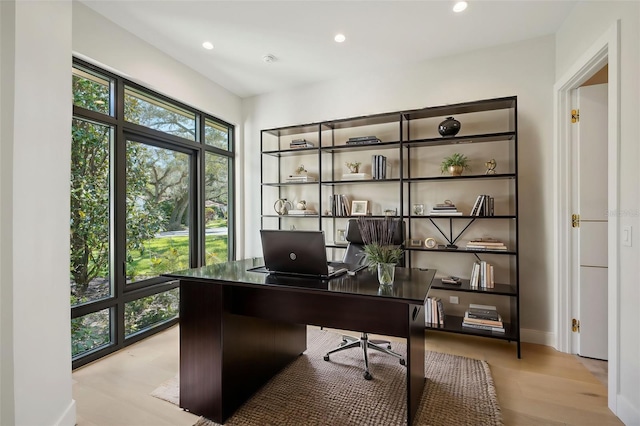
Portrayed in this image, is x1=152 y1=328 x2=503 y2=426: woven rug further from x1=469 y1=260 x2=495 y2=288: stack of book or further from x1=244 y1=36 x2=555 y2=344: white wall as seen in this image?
x1=244 y1=36 x2=555 y2=344: white wall

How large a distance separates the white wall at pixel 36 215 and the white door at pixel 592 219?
12.4ft

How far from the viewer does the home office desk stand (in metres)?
1.71

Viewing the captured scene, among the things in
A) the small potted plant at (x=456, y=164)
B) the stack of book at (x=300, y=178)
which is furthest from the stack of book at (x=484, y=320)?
the stack of book at (x=300, y=178)

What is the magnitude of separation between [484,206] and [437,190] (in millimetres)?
525

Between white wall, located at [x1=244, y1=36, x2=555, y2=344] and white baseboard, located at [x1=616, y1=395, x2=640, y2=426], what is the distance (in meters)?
1.15

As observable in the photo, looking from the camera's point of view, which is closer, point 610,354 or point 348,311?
point 348,311

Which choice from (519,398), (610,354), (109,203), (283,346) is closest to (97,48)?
(109,203)

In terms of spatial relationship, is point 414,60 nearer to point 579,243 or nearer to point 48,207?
point 579,243

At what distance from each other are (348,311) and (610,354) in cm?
167

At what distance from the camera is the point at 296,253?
1.83 m

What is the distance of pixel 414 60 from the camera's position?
11.0 feet

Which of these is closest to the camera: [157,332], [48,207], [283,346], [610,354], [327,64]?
[48,207]

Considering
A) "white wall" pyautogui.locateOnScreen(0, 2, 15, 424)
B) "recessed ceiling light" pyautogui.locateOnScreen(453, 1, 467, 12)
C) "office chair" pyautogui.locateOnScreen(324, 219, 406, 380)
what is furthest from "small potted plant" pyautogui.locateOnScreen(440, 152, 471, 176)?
"white wall" pyautogui.locateOnScreen(0, 2, 15, 424)

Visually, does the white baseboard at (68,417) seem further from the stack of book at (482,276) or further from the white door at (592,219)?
the white door at (592,219)
